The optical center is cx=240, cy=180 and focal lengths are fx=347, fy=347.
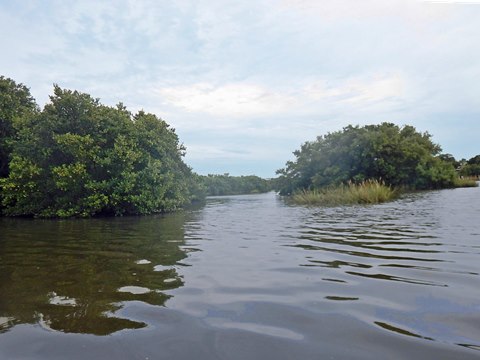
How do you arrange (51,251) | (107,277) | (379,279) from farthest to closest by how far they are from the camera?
(51,251), (107,277), (379,279)

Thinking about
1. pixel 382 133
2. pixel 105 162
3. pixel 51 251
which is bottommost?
pixel 51 251

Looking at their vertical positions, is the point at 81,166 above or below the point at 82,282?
above

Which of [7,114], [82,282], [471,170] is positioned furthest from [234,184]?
[82,282]

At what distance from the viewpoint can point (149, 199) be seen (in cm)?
1584

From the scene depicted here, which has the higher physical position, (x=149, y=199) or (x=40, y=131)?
(x=40, y=131)

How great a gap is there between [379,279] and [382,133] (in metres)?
30.1

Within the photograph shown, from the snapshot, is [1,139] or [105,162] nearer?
[105,162]

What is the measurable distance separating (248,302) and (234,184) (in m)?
71.3

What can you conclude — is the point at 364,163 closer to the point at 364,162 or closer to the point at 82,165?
the point at 364,162

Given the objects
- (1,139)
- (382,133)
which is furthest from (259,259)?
(382,133)

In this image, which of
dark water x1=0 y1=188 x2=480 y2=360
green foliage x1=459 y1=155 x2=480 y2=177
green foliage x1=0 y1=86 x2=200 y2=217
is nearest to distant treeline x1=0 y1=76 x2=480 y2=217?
green foliage x1=0 y1=86 x2=200 y2=217

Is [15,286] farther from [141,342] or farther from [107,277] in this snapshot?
[141,342]

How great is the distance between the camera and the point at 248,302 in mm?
2914

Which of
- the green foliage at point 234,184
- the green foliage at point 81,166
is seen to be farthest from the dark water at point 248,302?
the green foliage at point 234,184
